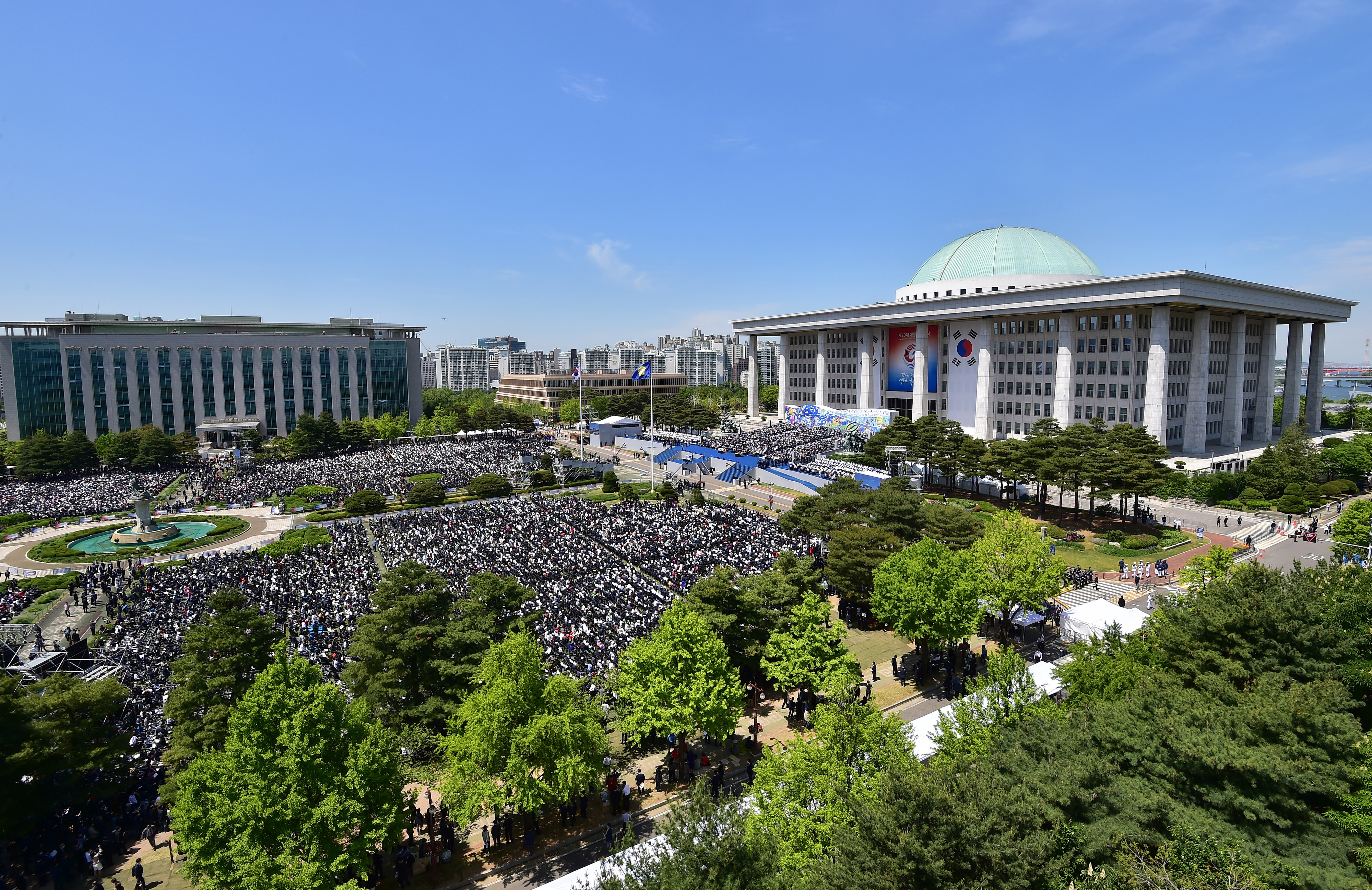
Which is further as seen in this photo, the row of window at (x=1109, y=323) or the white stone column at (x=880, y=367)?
the white stone column at (x=880, y=367)

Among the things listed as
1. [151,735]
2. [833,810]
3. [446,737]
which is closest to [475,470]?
[151,735]

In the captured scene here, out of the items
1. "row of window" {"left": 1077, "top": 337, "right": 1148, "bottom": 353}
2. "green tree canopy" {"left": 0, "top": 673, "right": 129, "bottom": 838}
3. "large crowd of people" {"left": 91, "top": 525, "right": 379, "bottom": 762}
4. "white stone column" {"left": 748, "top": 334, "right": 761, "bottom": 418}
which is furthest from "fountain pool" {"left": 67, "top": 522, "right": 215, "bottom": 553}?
"row of window" {"left": 1077, "top": 337, "right": 1148, "bottom": 353}

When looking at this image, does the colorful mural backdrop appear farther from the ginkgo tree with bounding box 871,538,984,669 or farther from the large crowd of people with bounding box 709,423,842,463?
the ginkgo tree with bounding box 871,538,984,669

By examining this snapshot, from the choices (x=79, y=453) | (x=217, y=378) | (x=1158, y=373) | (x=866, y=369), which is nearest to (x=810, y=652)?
(x=1158, y=373)

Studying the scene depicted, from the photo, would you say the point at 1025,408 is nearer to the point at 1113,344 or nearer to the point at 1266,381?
the point at 1113,344

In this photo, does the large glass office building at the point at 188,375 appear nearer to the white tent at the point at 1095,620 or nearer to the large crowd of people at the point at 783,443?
the large crowd of people at the point at 783,443

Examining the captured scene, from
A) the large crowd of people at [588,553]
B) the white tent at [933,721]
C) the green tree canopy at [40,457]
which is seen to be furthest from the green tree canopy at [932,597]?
the green tree canopy at [40,457]
